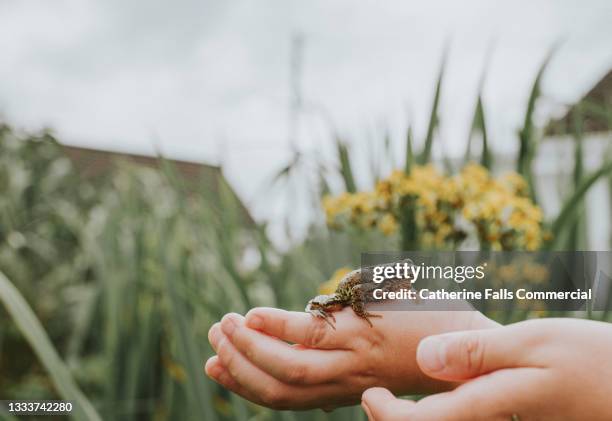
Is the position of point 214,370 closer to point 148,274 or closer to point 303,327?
point 303,327

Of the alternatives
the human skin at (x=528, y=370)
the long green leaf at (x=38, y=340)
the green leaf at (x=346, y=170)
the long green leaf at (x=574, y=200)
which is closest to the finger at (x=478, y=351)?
the human skin at (x=528, y=370)

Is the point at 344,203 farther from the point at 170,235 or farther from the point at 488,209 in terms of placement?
the point at 170,235

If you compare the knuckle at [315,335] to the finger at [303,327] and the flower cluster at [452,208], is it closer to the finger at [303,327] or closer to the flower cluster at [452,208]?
the finger at [303,327]

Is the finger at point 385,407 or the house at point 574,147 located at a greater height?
the house at point 574,147

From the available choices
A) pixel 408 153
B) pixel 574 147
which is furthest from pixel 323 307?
pixel 574 147

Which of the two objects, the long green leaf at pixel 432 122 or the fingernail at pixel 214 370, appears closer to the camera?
the fingernail at pixel 214 370

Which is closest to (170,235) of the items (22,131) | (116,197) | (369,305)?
(116,197)

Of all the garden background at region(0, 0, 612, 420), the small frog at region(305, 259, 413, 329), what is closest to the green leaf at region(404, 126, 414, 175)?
the garden background at region(0, 0, 612, 420)

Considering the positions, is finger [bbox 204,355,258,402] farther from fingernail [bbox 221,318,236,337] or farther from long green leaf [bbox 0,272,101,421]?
long green leaf [bbox 0,272,101,421]
